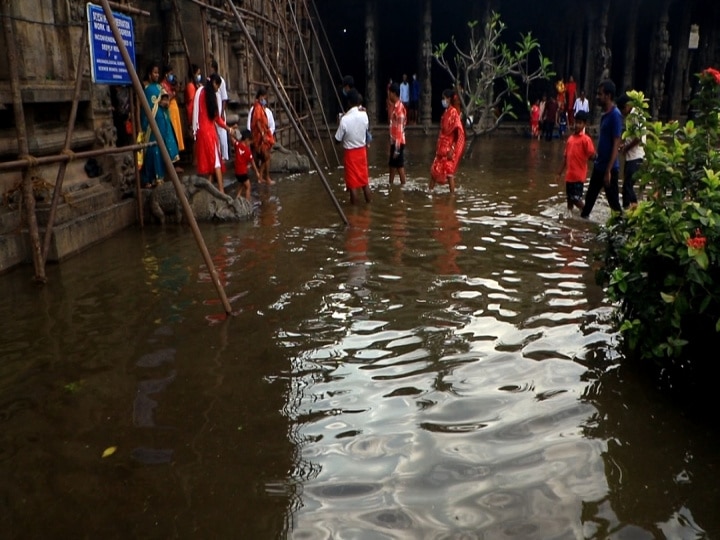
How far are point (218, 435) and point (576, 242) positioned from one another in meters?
5.33

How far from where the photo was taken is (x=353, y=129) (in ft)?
31.8

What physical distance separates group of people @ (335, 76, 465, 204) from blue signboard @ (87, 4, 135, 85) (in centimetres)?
315

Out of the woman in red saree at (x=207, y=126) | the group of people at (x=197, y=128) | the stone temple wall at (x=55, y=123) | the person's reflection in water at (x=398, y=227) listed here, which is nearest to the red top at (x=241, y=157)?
the group of people at (x=197, y=128)

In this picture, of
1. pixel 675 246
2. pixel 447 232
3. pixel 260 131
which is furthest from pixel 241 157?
pixel 675 246

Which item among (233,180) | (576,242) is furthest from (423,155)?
(576,242)

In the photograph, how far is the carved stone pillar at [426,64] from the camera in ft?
76.8

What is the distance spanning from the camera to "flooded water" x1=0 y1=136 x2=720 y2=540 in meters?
2.92

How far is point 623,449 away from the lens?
340 centimetres

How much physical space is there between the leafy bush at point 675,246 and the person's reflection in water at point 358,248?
231 cm

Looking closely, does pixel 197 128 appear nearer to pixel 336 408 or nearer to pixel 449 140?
pixel 449 140

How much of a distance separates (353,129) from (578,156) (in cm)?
309

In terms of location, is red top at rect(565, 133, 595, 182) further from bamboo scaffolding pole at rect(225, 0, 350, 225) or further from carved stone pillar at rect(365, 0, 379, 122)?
carved stone pillar at rect(365, 0, 379, 122)

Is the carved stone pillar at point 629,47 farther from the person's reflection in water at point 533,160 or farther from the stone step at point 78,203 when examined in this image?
the stone step at point 78,203

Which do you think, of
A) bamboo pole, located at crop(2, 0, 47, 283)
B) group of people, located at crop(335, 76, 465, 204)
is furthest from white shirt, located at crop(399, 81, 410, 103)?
bamboo pole, located at crop(2, 0, 47, 283)
